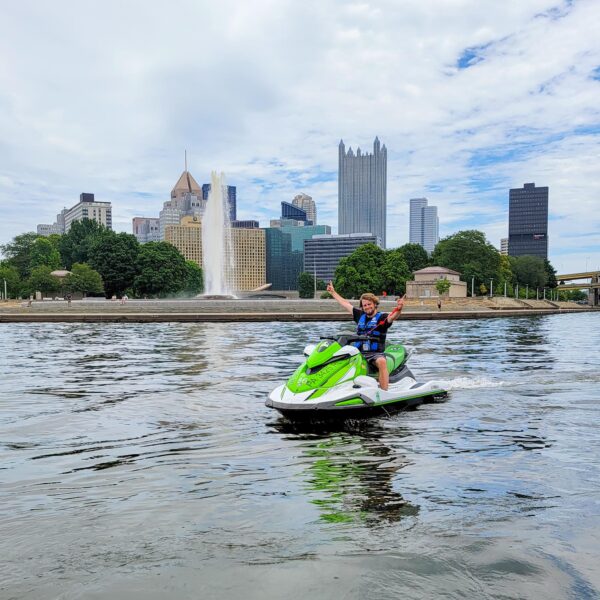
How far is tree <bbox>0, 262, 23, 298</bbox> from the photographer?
3637 inches

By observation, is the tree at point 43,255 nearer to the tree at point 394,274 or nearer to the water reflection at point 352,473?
the tree at point 394,274

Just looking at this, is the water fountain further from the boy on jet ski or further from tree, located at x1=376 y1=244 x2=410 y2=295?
the boy on jet ski

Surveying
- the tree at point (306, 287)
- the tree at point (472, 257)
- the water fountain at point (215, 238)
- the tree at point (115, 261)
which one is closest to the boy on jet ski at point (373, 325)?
the water fountain at point (215, 238)

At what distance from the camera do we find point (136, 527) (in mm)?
4941

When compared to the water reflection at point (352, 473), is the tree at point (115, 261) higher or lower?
higher

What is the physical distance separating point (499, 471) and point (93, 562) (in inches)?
176

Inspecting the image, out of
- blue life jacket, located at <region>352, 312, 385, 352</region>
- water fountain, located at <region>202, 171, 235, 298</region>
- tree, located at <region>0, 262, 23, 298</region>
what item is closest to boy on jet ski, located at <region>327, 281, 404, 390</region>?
blue life jacket, located at <region>352, 312, 385, 352</region>

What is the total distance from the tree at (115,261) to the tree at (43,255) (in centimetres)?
1213

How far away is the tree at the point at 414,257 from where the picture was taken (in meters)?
114

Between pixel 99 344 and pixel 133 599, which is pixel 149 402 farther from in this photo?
pixel 99 344

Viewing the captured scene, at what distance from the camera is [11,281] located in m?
93.2

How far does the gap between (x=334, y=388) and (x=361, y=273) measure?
89091mm

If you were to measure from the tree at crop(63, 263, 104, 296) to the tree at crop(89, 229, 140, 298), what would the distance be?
13.1ft

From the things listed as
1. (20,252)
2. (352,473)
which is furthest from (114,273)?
(352,473)
